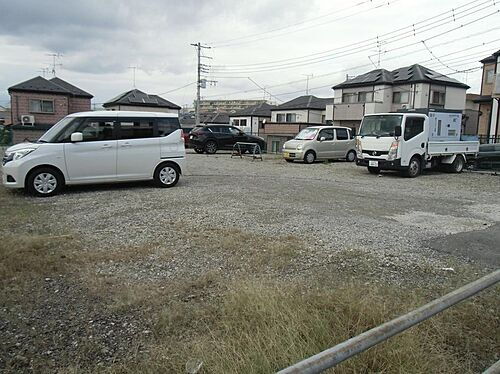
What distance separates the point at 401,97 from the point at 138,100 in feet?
85.1

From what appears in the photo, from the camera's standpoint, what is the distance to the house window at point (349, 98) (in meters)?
36.0

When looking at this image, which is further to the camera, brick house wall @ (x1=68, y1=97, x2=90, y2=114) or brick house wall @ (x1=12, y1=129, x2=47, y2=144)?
brick house wall @ (x1=68, y1=97, x2=90, y2=114)

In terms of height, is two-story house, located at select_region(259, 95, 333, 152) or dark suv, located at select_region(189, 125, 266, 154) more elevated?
two-story house, located at select_region(259, 95, 333, 152)

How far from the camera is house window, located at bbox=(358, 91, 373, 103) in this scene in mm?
34375

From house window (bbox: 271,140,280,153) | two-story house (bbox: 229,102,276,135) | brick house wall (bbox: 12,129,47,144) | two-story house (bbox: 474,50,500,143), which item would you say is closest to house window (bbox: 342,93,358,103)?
two-story house (bbox: 474,50,500,143)

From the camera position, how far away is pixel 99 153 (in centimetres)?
823

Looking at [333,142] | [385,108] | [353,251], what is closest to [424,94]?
[385,108]

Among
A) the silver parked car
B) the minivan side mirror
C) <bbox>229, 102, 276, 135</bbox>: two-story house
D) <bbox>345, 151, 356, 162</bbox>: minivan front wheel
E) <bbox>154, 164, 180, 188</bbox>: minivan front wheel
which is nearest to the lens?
the minivan side mirror

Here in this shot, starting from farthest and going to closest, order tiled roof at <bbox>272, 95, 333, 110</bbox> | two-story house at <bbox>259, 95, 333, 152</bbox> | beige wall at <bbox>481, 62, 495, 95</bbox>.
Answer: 1. tiled roof at <bbox>272, 95, 333, 110</bbox>
2. two-story house at <bbox>259, 95, 333, 152</bbox>
3. beige wall at <bbox>481, 62, 495, 95</bbox>

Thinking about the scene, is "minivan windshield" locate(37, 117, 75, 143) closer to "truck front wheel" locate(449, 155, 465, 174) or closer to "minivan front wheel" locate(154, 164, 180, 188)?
"minivan front wheel" locate(154, 164, 180, 188)

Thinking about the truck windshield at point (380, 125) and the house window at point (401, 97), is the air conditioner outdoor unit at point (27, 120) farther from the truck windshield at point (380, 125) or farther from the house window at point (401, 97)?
the house window at point (401, 97)

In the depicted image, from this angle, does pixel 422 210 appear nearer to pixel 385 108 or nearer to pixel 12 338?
pixel 12 338

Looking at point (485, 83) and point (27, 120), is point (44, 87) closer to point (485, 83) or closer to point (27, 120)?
point (27, 120)

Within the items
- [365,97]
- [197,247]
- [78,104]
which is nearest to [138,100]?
[78,104]
